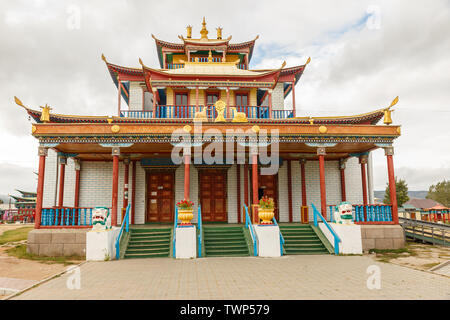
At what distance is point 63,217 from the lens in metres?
11.1

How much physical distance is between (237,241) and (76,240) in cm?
605

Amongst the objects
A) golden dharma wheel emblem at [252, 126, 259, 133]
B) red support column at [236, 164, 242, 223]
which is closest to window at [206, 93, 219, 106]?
red support column at [236, 164, 242, 223]

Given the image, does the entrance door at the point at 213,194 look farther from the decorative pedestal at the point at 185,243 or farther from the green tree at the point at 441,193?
the green tree at the point at 441,193

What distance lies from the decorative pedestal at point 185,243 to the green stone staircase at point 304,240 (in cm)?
339

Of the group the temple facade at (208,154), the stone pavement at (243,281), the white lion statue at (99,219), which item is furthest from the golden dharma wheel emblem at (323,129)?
the white lion statue at (99,219)

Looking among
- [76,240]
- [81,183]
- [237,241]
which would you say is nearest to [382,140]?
[237,241]

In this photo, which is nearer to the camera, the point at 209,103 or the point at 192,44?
the point at 209,103

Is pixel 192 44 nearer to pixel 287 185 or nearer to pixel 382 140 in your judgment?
pixel 287 185

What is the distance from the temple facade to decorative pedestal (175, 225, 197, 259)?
2491 mm

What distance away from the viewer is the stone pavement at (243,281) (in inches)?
221

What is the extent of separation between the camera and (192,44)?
64.5ft

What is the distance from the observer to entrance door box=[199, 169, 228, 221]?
15.3m

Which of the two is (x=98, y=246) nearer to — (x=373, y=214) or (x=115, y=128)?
(x=115, y=128)

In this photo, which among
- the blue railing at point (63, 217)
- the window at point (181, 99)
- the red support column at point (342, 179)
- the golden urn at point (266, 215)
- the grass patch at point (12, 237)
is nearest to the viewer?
the golden urn at point (266, 215)
